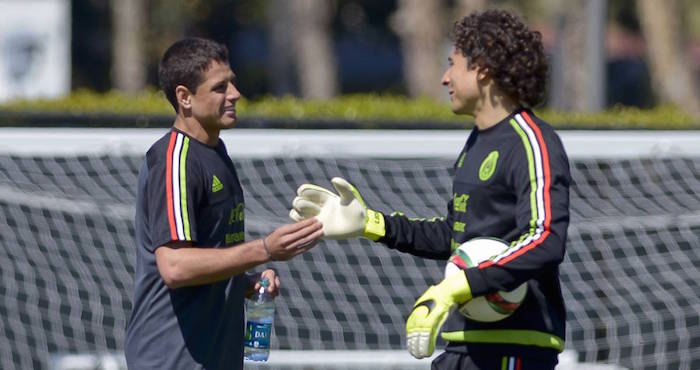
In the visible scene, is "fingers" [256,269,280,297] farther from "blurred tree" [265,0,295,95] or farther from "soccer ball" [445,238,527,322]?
"blurred tree" [265,0,295,95]

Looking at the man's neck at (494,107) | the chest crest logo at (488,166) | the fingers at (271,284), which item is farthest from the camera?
the fingers at (271,284)

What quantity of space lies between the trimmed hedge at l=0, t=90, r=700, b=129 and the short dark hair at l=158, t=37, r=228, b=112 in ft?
8.64

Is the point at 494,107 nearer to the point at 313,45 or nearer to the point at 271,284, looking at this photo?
the point at 271,284

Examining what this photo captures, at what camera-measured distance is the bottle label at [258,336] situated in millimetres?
4809

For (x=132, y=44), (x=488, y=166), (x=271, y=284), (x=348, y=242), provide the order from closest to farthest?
(x=488, y=166), (x=271, y=284), (x=348, y=242), (x=132, y=44)

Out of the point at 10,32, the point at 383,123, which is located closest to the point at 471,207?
the point at 383,123

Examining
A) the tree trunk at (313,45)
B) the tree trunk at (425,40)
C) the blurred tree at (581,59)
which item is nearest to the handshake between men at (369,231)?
the blurred tree at (581,59)

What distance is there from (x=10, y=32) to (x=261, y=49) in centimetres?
4303

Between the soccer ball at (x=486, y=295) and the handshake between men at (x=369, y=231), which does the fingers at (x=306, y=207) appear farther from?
the soccer ball at (x=486, y=295)

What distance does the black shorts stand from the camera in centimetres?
425

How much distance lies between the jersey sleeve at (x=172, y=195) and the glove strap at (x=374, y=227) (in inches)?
25.1

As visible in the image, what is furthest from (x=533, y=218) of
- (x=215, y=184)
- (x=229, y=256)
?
(x=215, y=184)

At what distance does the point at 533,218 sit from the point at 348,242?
117 inches

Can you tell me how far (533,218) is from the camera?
405 cm
